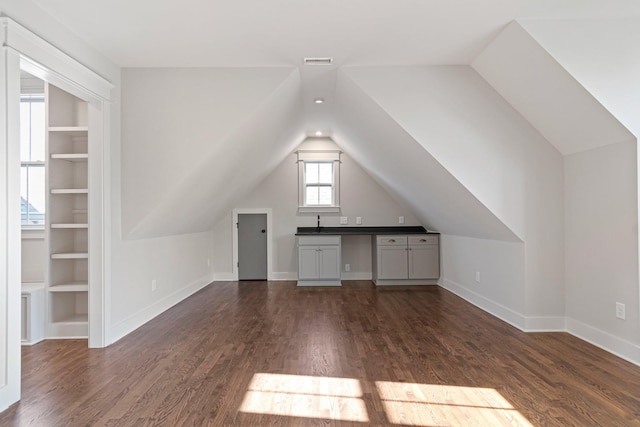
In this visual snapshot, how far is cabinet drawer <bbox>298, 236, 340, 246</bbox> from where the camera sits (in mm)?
6559

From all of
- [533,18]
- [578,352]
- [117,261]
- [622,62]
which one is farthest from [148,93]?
[578,352]

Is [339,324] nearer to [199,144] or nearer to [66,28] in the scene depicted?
[199,144]

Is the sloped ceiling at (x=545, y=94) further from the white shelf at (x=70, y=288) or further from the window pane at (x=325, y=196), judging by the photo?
the white shelf at (x=70, y=288)

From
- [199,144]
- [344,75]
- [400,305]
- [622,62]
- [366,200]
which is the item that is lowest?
[400,305]

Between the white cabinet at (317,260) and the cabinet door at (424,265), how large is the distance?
4.09 feet

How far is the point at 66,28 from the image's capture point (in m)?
3.01

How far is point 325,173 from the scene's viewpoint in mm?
7355

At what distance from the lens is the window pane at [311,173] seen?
24.0ft

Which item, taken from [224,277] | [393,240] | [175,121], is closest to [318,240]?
[393,240]

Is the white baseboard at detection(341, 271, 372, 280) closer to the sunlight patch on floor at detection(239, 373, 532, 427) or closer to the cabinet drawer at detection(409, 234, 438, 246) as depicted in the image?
the cabinet drawer at detection(409, 234, 438, 246)

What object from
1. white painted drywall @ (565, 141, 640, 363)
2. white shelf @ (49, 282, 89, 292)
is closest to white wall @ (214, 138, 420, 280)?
white shelf @ (49, 282, 89, 292)

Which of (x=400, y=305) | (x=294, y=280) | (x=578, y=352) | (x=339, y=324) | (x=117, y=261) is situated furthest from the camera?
(x=294, y=280)

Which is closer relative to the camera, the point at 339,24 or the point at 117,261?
the point at 339,24

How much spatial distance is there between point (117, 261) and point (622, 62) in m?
4.70
